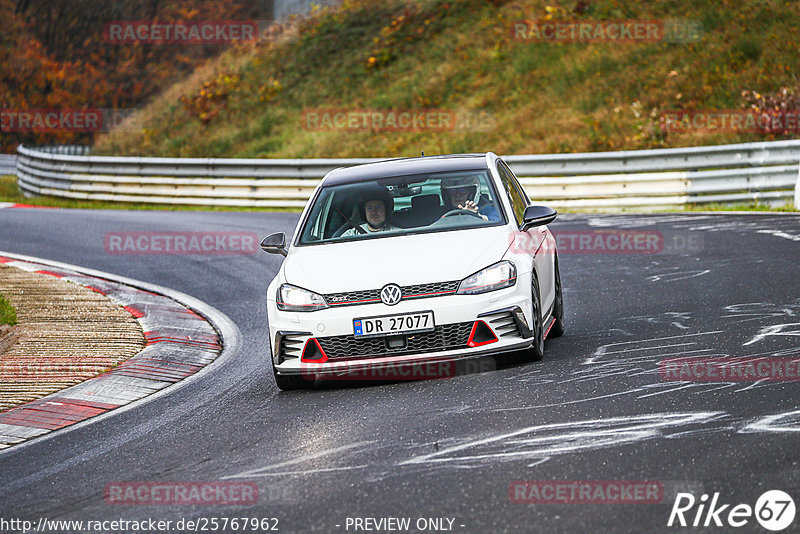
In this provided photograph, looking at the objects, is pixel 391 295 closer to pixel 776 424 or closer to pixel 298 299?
pixel 298 299

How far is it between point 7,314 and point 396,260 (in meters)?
5.07

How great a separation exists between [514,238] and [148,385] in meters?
3.09

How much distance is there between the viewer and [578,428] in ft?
20.0

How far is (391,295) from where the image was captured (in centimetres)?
750

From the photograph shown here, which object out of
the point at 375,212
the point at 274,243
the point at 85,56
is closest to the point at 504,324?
the point at 375,212

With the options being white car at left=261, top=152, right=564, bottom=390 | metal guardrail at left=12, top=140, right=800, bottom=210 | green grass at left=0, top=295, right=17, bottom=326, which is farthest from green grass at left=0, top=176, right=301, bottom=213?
white car at left=261, top=152, right=564, bottom=390

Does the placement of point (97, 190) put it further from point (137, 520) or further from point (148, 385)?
point (137, 520)

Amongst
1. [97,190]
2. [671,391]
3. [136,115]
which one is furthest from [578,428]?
[136,115]

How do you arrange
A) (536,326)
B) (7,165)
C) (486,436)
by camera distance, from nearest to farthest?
(486,436) → (536,326) → (7,165)

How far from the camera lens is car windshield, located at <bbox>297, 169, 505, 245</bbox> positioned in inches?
338

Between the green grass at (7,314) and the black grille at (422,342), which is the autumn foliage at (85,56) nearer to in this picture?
the green grass at (7,314)

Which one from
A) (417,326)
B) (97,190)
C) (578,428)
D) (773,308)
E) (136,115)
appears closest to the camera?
(578,428)

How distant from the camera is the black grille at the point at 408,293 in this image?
7.52 m

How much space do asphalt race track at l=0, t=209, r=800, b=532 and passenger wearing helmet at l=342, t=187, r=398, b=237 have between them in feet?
4.53
